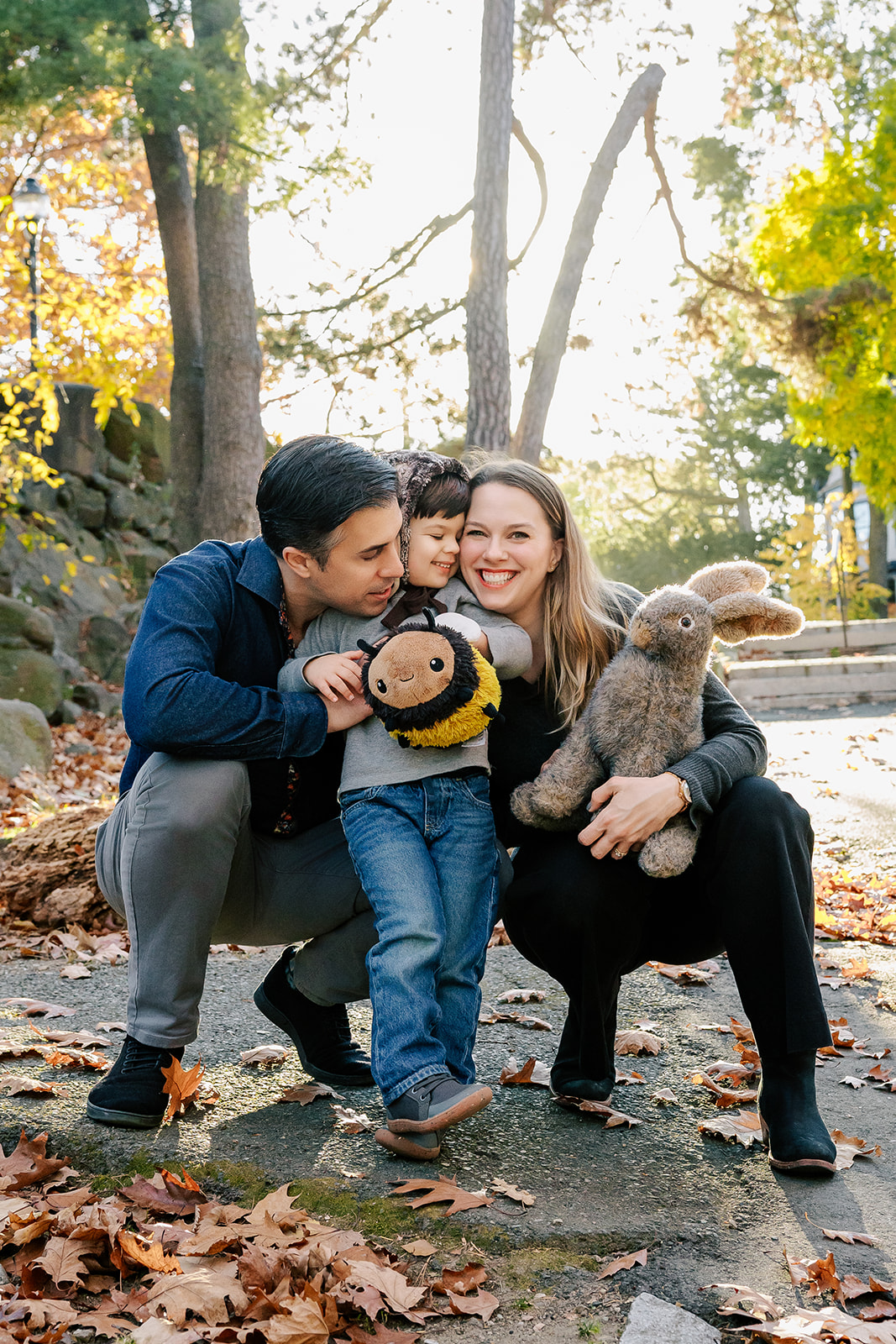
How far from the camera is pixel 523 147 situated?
11.4 meters

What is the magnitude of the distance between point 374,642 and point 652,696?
69 centimetres

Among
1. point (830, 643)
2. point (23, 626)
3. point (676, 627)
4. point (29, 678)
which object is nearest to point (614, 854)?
point (676, 627)

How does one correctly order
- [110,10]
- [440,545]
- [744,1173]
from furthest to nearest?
[110,10] → [440,545] → [744,1173]

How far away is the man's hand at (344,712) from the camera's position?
265 centimetres

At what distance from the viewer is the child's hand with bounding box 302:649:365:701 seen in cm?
265

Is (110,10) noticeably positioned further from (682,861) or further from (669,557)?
(669,557)

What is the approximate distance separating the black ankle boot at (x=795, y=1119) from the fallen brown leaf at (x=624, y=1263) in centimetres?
47

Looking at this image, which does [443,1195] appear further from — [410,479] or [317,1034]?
[410,479]

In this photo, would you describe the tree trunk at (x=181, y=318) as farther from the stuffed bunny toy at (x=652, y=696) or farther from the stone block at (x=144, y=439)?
the stuffed bunny toy at (x=652, y=696)

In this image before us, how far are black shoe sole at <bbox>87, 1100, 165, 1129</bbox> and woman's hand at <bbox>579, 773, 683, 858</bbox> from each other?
1.16 m

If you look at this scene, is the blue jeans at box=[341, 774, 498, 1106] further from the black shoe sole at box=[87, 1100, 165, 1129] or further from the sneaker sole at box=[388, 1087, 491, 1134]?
the black shoe sole at box=[87, 1100, 165, 1129]

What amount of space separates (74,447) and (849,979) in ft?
34.4

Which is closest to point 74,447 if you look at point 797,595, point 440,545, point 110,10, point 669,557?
point 110,10

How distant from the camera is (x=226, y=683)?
256cm
